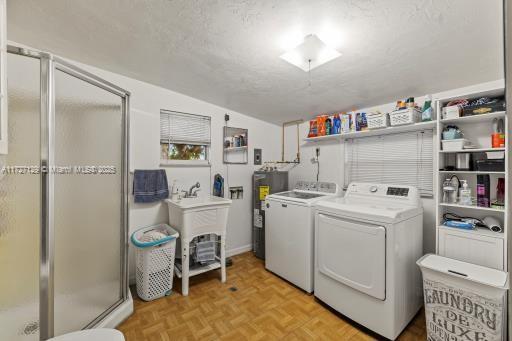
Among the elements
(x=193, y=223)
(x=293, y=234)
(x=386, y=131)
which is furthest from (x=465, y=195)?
(x=193, y=223)

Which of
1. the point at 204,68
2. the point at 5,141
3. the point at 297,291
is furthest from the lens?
the point at 297,291

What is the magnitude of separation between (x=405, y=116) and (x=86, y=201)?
283 cm

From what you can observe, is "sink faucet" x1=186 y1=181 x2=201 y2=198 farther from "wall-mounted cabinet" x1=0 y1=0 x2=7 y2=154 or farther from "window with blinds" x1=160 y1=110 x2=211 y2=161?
"wall-mounted cabinet" x1=0 y1=0 x2=7 y2=154

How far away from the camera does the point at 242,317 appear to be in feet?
6.37

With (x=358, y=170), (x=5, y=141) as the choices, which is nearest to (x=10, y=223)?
(x=5, y=141)

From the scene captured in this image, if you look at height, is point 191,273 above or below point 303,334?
above

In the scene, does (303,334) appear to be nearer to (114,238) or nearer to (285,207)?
(285,207)

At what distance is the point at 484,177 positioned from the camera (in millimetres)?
1828

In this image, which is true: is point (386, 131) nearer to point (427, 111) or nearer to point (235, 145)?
point (427, 111)

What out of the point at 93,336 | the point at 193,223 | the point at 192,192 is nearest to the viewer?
the point at 93,336

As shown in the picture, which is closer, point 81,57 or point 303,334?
point 303,334

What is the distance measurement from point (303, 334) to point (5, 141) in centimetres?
216

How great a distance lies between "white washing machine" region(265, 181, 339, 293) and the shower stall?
61.3 inches

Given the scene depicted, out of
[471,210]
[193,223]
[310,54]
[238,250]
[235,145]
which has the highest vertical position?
[310,54]
